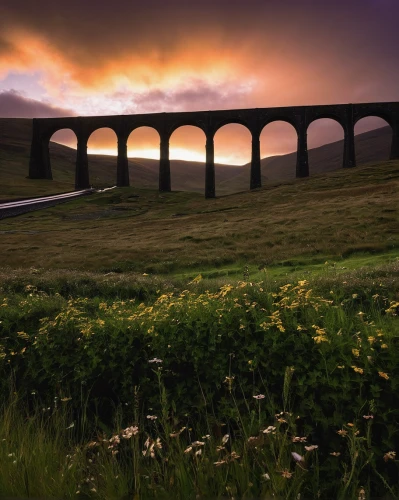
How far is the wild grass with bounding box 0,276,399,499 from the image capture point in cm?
364

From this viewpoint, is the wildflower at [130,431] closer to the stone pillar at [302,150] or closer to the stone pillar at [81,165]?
the stone pillar at [302,150]

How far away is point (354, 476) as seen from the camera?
3686mm

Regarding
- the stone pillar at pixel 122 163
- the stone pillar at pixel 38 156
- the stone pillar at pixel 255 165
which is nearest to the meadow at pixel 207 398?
the stone pillar at pixel 255 165

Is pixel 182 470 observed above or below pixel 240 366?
below

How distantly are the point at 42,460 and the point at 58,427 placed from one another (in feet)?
2.43

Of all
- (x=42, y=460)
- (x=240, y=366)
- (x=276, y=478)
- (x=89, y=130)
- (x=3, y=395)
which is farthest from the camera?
(x=89, y=130)

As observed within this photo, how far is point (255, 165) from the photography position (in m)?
66.9

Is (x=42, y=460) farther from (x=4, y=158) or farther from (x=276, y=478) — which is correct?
(x=4, y=158)

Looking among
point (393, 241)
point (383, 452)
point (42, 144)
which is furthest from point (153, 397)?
point (42, 144)

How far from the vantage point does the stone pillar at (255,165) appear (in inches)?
2601

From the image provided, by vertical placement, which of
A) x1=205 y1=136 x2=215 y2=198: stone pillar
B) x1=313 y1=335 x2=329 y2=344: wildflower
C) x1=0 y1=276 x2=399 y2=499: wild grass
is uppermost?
x1=205 y1=136 x2=215 y2=198: stone pillar

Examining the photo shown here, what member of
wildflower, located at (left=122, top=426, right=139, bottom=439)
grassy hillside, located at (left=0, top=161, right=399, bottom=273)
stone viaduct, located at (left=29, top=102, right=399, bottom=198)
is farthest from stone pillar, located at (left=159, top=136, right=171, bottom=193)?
wildflower, located at (left=122, top=426, right=139, bottom=439)

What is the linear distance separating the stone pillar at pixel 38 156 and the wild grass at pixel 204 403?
243 feet

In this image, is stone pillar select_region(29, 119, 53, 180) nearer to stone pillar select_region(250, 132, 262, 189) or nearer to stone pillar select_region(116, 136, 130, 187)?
stone pillar select_region(116, 136, 130, 187)
